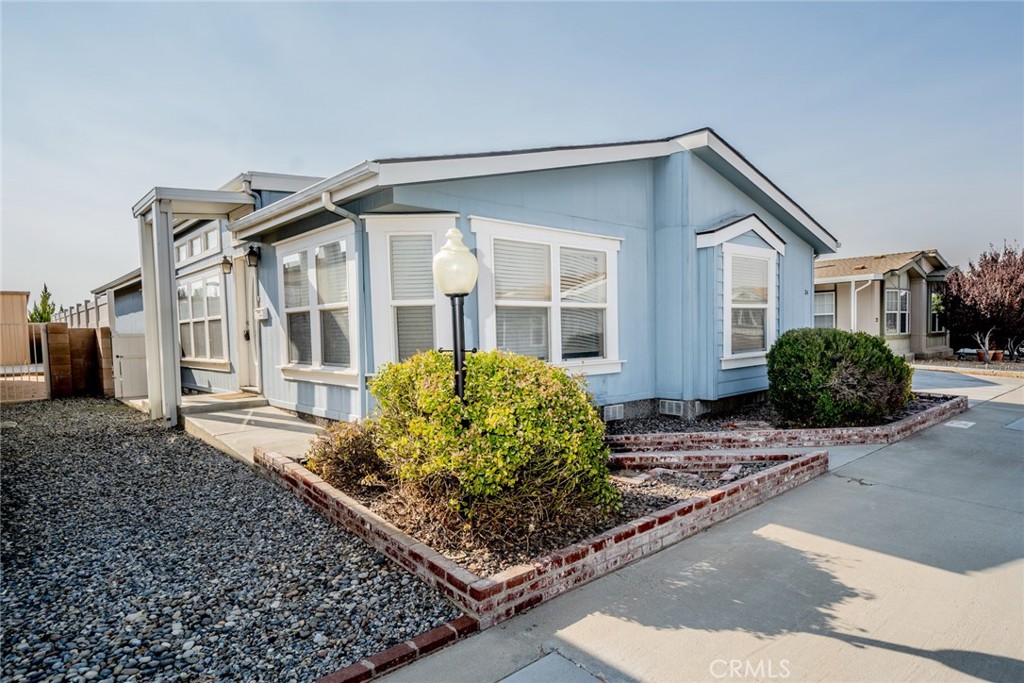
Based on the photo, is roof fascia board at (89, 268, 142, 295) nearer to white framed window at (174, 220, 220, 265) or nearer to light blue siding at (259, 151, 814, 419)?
white framed window at (174, 220, 220, 265)

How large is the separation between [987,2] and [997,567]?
26.1ft

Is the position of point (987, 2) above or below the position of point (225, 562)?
A: above

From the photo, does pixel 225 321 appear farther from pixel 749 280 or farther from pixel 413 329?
pixel 749 280

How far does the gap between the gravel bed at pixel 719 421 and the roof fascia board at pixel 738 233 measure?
255 centimetres

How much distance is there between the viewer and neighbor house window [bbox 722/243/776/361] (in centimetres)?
800

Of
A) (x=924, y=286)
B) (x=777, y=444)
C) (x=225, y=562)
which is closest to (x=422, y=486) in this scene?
(x=225, y=562)

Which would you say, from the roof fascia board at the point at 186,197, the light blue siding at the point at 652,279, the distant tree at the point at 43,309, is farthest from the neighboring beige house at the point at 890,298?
the distant tree at the point at 43,309

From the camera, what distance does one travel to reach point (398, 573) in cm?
333

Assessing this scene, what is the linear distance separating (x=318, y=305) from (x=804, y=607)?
6.01m

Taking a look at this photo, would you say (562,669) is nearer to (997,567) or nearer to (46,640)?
(46,640)

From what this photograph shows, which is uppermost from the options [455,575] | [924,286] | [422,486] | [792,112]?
[792,112]

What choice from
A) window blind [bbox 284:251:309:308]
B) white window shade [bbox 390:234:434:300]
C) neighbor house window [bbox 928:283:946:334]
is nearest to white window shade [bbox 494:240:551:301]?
white window shade [bbox 390:234:434:300]

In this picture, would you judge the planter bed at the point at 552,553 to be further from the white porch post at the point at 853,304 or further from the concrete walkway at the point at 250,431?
the white porch post at the point at 853,304

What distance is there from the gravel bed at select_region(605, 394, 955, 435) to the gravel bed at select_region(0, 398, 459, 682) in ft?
13.7
